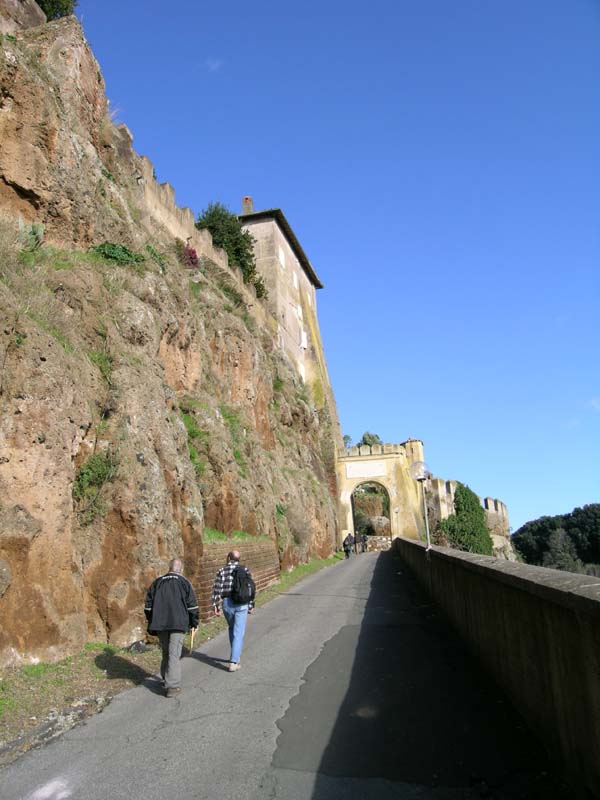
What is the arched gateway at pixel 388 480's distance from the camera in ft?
159

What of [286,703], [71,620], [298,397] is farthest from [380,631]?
[298,397]

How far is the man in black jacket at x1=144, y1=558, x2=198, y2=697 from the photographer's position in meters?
7.39

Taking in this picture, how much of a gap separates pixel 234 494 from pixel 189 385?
3.45 m

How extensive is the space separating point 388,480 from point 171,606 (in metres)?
42.6

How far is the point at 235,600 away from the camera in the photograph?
907 centimetres

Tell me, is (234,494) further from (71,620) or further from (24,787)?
(24,787)

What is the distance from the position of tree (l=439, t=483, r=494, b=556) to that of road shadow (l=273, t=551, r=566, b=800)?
116 ft

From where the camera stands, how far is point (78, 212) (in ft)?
46.6

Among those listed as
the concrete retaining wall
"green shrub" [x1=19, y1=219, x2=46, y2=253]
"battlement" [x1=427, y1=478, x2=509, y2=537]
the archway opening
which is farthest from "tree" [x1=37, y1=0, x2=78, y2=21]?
the archway opening

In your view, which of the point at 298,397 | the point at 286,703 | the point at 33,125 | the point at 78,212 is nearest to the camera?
the point at 286,703

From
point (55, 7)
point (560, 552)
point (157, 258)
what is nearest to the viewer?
point (157, 258)

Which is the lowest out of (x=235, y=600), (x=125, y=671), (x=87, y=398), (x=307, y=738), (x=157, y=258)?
(x=307, y=738)

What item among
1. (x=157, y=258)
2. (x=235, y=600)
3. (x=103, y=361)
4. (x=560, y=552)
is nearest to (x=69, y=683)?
(x=235, y=600)

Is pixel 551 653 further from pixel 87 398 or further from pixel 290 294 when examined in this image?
pixel 290 294
